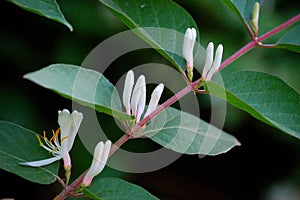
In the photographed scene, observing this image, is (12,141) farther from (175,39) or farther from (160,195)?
(160,195)

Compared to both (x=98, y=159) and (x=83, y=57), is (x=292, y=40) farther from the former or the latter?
(x=83, y=57)

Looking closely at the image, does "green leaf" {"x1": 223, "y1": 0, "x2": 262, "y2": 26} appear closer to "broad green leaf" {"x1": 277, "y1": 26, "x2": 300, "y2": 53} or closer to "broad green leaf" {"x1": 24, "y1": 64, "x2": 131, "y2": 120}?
"broad green leaf" {"x1": 277, "y1": 26, "x2": 300, "y2": 53}

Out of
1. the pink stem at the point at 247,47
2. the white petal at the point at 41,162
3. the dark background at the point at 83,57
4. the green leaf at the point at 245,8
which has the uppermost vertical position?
the green leaf at the point at 245,8

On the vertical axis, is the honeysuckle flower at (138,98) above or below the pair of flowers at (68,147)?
above

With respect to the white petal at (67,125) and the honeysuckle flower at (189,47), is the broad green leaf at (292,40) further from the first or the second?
the white petal at (67,125)

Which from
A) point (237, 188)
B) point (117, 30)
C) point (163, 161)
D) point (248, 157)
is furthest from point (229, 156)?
point (163, 161)

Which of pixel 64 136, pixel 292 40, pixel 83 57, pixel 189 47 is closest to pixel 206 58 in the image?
pixel 189 47

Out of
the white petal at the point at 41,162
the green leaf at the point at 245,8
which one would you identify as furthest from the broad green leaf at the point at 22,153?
the green leaf at the point at 245,8
